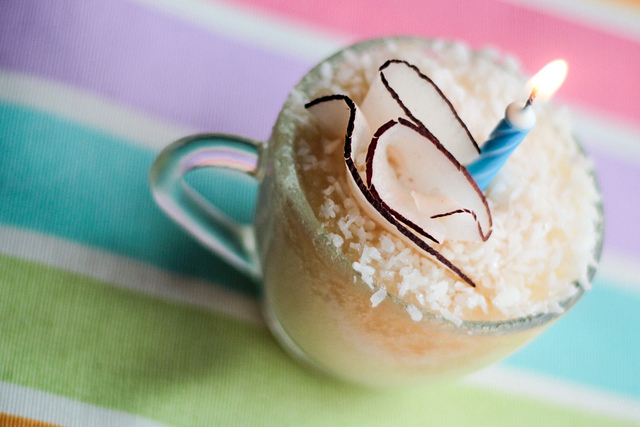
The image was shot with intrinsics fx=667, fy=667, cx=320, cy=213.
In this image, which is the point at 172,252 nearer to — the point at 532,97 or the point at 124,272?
the point at 124,272

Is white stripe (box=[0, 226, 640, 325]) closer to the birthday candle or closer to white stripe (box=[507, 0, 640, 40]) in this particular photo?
the birthday candle

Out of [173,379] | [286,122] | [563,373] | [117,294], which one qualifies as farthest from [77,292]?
[563,373]

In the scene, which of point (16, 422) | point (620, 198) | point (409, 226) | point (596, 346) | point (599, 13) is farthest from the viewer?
point (599, 13)

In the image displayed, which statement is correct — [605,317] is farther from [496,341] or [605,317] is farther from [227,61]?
[227,61]

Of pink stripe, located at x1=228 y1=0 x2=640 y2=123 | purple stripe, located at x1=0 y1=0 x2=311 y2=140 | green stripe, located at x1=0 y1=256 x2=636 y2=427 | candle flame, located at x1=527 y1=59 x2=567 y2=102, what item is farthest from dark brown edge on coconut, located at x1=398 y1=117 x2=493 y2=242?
pink stripe, located at x1=228 y1=0 x2=640 y2=123

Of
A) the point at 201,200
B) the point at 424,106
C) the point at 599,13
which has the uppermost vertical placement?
the point at 599,13

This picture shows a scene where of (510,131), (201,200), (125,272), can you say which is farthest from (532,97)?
(125,272)
